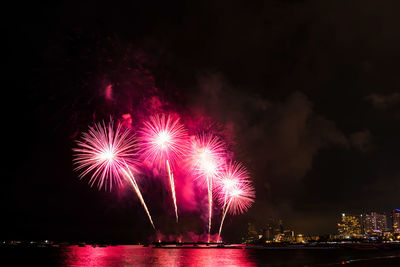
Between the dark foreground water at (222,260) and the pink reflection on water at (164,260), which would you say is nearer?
the dark foreground water at (222,260)

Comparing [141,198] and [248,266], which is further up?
[141,198]

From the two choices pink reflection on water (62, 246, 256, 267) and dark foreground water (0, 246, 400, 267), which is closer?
dark foreground water (0, 246, 400, 267)

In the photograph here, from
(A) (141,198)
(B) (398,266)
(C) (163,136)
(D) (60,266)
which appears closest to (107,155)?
(C) (163,136)

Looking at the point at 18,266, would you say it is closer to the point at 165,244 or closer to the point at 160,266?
the point at 160,266

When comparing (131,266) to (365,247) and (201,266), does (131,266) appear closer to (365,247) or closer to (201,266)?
(201,266)

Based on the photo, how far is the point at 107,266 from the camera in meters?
55.3

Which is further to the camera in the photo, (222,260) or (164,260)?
(164,260)

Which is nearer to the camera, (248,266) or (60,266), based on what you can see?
(248,266)

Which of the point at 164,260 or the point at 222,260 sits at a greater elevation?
the point at 222,260

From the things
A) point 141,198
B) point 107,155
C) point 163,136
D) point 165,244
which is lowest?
point 165,244

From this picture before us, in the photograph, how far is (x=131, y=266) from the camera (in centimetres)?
5294

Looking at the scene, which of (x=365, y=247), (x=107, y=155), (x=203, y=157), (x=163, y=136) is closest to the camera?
(x=107, y=155)

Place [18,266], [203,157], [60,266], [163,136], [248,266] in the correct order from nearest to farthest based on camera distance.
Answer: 1. [163,136]
2. [203,157]
3. [248,266]
4. [60,266]
5. [18,266]

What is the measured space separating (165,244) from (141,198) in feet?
491
